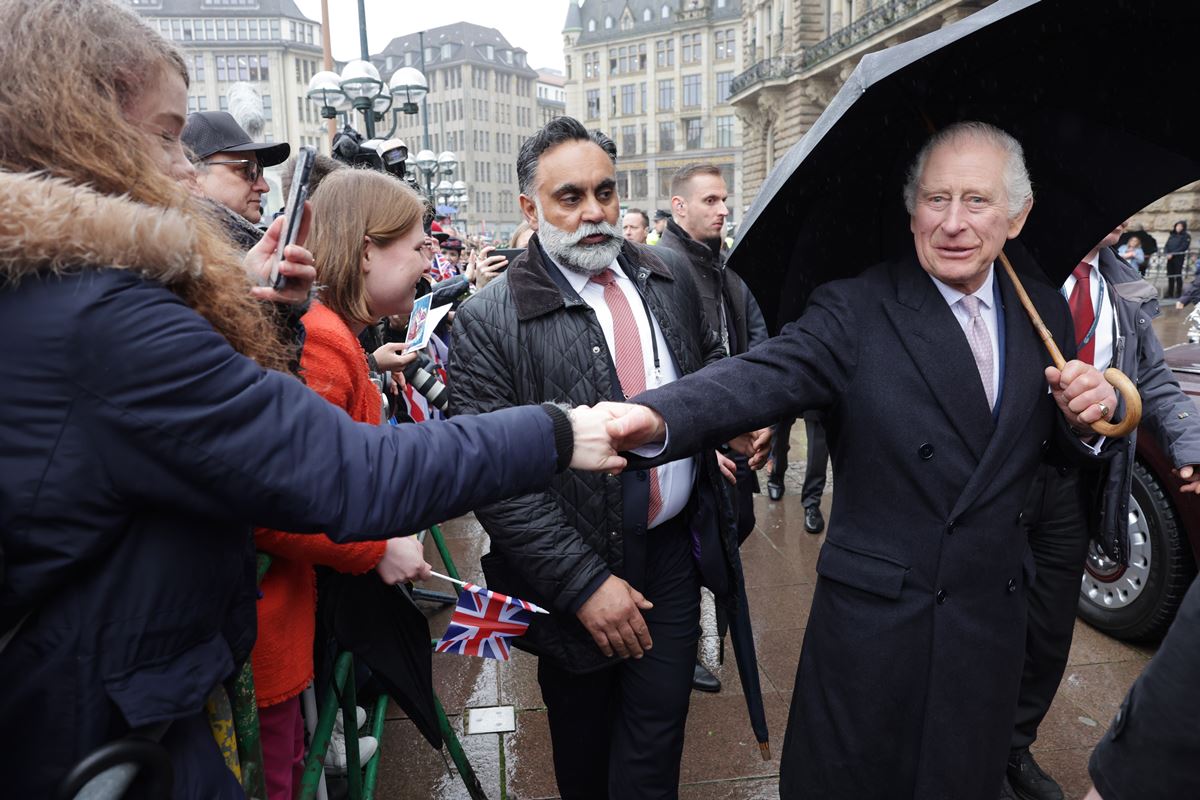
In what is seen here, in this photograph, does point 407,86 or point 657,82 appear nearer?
point 407,86

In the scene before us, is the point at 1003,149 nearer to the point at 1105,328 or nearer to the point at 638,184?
the point at 1105,328

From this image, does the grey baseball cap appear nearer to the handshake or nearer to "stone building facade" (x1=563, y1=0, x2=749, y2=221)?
the handshake

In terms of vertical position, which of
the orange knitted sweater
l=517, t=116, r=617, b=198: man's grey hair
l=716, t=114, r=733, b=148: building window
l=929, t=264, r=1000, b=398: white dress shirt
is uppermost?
l=716, t=114, r=733, b=148: building window

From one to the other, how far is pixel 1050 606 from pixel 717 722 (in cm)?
144

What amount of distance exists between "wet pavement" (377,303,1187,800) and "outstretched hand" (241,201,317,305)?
230 cm

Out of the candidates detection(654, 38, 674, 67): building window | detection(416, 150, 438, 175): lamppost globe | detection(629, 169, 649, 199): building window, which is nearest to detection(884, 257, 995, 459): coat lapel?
detection(416, 150, 438, 175): lamppost globe

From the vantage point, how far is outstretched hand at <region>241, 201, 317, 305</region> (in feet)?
5.73

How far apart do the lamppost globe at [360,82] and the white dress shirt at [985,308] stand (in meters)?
11.2

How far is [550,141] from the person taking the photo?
2.82 meters

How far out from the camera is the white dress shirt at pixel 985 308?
221 centimetres

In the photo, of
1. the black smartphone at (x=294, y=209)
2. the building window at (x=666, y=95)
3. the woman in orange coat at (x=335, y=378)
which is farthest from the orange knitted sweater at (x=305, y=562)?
the building window at (x=666, y=95)

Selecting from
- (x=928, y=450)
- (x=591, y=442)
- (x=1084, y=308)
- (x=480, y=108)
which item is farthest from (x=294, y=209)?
(x=480, y=108)

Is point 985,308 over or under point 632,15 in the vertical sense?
under

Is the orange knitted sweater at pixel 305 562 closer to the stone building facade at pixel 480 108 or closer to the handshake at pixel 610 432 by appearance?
the handshake at pixel 610 432
